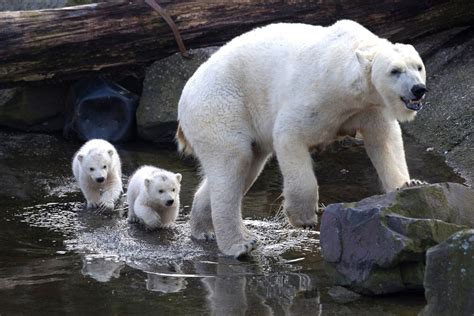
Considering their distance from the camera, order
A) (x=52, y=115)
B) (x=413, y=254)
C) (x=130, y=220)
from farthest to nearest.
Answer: (x=52, y=115) → (x=130, y=220) → (x=413, y=254)

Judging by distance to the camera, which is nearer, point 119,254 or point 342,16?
point 119,254

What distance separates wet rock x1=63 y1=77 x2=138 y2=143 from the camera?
11.2 m

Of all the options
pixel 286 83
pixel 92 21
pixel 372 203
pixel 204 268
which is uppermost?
pixel 92 21

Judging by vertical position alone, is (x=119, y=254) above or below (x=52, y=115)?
below

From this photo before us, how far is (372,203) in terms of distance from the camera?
5746 millimetres

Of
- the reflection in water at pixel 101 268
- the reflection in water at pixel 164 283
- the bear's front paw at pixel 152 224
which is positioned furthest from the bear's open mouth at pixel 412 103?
the bear's front paw at pixel 152 224

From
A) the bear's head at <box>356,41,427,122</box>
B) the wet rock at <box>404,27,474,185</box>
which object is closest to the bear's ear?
the bear's head at <box>356,41,427,122</box>

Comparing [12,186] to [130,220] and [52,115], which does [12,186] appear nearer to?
[130,220]

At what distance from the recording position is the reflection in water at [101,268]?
21.2ft

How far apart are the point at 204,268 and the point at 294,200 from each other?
2.45 ft

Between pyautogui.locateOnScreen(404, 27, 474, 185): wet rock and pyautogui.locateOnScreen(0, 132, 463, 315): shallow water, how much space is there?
0.20 metres

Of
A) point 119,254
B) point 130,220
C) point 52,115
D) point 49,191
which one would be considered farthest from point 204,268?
point 52,115

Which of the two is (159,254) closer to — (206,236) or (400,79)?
(206,236)

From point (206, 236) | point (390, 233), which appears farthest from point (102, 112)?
point (390, 233)
